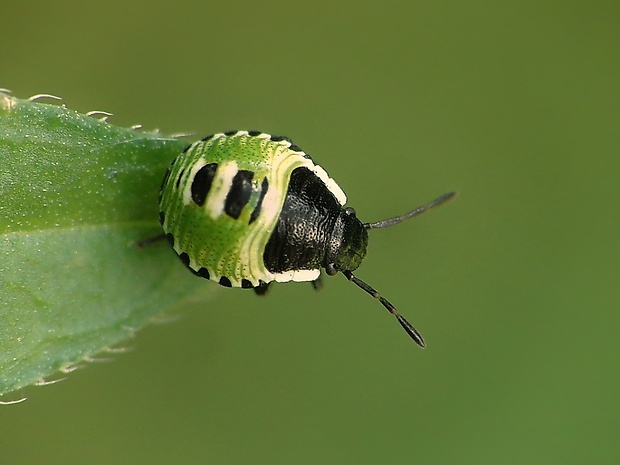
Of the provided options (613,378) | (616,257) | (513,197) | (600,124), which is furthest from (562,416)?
(600,124)

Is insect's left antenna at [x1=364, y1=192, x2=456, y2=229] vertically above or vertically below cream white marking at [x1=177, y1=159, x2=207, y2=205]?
above

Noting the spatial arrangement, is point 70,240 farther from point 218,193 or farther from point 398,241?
point 398,241

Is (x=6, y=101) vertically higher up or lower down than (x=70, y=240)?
higher up

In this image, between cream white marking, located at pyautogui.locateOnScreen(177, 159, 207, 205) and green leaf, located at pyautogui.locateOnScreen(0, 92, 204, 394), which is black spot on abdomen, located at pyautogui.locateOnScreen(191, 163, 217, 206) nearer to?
cream white marking, located at pyautogui.locateOnScreen(177, 159, 207, 205)

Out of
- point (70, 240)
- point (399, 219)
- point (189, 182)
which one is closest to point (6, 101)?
point (70, 240)

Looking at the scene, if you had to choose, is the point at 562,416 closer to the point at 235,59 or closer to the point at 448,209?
the point at 448,209

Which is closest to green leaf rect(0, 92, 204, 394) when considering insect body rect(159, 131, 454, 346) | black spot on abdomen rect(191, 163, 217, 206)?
insect body rect(159, 131, 454, 346)
